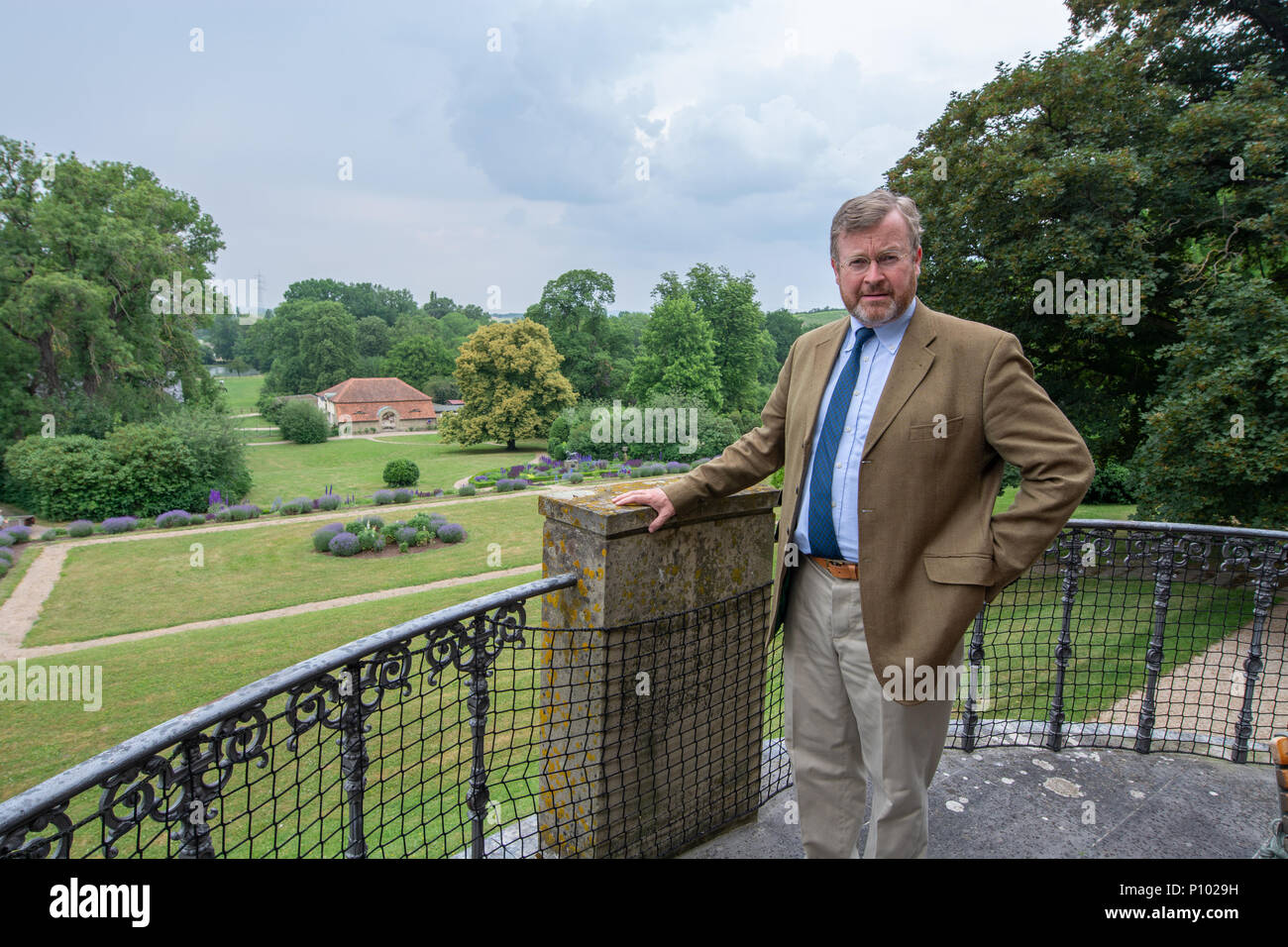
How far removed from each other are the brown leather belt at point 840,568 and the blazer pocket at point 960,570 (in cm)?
22

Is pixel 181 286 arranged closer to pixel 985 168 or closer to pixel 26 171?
pixel 26 171

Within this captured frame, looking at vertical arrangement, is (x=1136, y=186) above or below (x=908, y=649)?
above

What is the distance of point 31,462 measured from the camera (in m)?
24.9

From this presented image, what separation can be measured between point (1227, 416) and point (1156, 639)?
7929 millimetres

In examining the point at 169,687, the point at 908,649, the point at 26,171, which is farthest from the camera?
the point at 26,171

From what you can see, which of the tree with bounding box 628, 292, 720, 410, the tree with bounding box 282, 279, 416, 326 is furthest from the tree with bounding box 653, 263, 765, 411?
the tree with bounding box 282, 279, 416, 326

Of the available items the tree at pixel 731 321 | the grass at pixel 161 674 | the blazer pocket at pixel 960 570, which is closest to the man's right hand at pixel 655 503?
the blazer pocket at pixel 960 570

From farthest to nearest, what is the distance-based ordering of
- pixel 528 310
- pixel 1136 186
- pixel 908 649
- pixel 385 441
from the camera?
pixel 528 310
pixel 385 441
pixel 1136 186
pixel 908 649

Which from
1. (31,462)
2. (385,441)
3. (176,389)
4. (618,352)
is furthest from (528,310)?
(31,462)

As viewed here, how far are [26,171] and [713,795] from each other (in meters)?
38.2

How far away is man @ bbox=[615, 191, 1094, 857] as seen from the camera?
209 centimetres

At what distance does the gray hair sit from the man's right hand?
1.05 meters

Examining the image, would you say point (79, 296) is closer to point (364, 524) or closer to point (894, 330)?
point (364, 524)

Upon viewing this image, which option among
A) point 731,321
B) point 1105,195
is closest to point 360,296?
point 731,321
